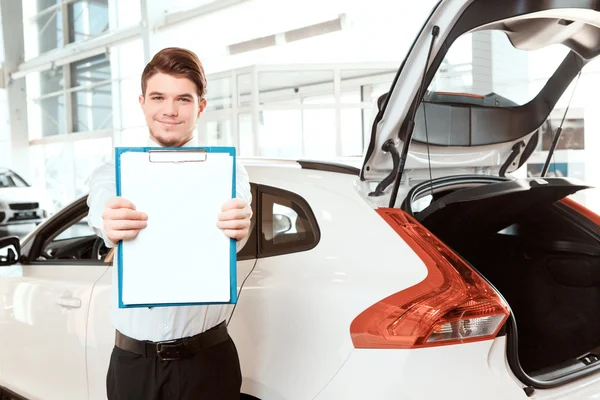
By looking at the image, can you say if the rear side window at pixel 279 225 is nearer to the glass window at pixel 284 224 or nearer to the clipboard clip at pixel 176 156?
the glass window at pixel 284 224

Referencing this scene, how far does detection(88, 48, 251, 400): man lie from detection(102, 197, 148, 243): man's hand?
15 centimetres

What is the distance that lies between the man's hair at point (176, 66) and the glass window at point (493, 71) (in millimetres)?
865

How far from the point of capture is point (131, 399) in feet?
4.95

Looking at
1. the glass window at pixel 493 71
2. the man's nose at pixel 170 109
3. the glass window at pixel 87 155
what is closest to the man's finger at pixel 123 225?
the man's nose at pixel 170 109

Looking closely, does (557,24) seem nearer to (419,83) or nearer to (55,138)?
(419,83)

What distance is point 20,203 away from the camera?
9.91 metres

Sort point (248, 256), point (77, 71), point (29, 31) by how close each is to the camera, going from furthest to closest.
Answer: point (29, 31)
point (77, 71)
point (248, 256)

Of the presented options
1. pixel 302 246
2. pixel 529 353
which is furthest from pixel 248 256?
pixel 529 353

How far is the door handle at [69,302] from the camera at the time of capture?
7.58 ft

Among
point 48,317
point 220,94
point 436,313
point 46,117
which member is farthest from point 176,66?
point 46,117

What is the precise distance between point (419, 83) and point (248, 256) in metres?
0.81

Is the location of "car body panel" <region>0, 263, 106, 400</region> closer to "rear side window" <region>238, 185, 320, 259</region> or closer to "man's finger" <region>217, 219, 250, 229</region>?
"rear side window" <region>238, 185, 320, 259</region>

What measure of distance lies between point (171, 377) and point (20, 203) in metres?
9.57

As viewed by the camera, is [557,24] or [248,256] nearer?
[557,24]
